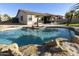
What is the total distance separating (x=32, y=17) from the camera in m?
3.83

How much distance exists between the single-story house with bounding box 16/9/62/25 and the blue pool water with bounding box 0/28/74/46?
0.48 feet

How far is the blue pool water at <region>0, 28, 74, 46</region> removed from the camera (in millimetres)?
3770

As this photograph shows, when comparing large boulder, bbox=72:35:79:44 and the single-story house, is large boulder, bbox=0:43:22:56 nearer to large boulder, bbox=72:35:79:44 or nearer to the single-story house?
the single-story house

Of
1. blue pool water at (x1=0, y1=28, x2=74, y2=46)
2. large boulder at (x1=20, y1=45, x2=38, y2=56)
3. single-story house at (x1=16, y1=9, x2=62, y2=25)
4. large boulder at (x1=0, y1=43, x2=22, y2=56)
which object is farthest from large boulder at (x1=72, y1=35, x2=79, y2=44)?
large boulder at (x1=0, y1=43, x2=22, y2=56)

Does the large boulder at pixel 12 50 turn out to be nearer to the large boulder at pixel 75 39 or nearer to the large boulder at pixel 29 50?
the large boulder at pixel 29 50

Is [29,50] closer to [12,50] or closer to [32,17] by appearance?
[12,50]

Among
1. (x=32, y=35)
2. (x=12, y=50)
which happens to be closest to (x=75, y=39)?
(x=32, y=35)

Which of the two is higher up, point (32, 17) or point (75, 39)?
point (32, 17)

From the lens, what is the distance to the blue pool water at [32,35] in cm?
377

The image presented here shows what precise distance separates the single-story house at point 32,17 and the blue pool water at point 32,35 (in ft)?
0.48

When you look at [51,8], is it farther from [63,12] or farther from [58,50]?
[58,50]

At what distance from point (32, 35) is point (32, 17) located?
278 mm

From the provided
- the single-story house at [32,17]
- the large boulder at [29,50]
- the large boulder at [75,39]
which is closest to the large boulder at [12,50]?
the large boulder at [29,50]

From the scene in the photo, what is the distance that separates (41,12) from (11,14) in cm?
45
